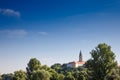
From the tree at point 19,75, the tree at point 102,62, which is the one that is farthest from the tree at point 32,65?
the tree at point 102,62

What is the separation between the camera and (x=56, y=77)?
114 meters

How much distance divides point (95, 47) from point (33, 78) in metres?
35.5

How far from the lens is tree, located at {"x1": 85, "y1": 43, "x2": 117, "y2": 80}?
77.1 meters

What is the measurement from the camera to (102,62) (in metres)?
78.2

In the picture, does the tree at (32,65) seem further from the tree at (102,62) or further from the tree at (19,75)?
the tree at (102,62)

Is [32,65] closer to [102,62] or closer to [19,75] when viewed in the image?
[19,75]

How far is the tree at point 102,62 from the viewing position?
7706 centimetres

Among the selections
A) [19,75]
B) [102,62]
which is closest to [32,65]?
[19,75]

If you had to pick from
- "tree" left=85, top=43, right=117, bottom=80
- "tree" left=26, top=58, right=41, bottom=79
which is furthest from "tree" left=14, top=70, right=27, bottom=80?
"tree" left=85, top=43, right=117, bottom=80

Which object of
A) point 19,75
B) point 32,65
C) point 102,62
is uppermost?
point 32,65

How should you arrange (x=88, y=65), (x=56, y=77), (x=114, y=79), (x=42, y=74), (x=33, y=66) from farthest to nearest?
(x=33, y=66), (x=56, y=77), (x=42, y=74), (x=88, y=65), (x=114, y=79)

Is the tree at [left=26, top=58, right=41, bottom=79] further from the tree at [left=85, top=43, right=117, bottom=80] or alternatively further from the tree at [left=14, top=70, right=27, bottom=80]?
the tree at [left=85, top=43, right=117, bottom=80]

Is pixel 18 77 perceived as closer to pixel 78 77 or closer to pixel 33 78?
pixel 33 78

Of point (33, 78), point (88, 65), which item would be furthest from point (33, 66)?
point (88, 65)
